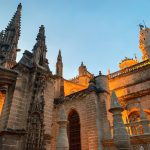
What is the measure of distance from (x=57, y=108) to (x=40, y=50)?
26.7 feet

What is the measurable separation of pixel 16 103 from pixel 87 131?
304 inches

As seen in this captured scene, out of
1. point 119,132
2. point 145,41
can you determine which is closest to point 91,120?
point 119,132

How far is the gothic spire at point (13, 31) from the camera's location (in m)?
20.5

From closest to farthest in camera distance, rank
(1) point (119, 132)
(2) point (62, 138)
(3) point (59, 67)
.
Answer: (1) point (119, 132) < (2) point (62, 138) < (3) point (59, 67)

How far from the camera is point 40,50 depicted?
470 inches

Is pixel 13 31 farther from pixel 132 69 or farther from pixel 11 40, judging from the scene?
pixel 132 69

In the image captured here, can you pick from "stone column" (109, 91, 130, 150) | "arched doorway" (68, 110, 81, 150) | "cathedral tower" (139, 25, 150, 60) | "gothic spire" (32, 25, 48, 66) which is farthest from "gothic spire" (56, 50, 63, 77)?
"stone column" (109, 91, 130, 150)

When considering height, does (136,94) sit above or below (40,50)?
below

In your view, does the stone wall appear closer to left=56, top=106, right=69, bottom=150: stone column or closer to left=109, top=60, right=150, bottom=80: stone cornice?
left=56, top=106, right=69, bottom=150: stone column

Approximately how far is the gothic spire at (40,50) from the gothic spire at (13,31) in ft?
28.0

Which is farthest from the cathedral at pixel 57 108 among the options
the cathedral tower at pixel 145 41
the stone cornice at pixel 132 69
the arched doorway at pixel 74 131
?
the cathedral tower at pixel 145 41

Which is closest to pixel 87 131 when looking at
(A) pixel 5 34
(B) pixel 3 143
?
(B) pixel 3 143

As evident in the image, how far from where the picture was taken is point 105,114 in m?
15.0

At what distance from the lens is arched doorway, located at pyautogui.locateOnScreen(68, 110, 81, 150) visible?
1613cm
